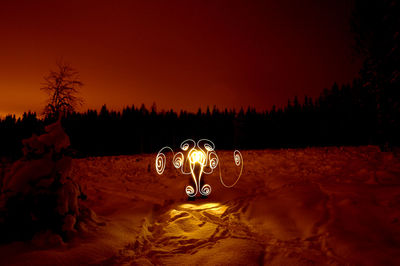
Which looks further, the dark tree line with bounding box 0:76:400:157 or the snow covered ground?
the dark tree line with bounding box 0:76:400:157

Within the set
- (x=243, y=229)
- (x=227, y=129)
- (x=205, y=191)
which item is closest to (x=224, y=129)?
(x=227, y=129)

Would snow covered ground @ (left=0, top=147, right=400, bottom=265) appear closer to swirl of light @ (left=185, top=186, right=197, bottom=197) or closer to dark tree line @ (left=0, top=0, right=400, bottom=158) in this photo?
swirl of light @ (left=185, top=186, right=197, bottom=197)

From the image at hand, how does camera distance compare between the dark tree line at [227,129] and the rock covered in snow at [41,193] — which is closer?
the rock covered in snow at [41,193]

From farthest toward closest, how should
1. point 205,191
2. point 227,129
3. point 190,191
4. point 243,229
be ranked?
point 227,129
point 205,191
point 190,191
point 243,229

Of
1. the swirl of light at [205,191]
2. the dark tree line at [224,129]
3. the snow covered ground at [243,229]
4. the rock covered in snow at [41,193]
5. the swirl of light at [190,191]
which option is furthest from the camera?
the dark tree line at [224,129]

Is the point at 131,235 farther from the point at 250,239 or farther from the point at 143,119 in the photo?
the point at 143,119

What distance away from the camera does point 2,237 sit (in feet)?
15.9

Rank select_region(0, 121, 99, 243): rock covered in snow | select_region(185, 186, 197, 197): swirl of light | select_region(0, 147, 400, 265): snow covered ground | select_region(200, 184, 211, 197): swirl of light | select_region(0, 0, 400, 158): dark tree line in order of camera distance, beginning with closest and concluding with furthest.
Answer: select_region(0, 147, 400, 265): snow covered ground → select_region(0, 121, 99, 243): rock covered in snow → select_region(185, 186, 197, 197): swirl of light → select_region(200, 184, 211, 197): swirl of light → select_region(0, 0, 400, 158): dark tree line

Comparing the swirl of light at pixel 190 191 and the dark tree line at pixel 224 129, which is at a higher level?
the dark tree line at pixel 224 129

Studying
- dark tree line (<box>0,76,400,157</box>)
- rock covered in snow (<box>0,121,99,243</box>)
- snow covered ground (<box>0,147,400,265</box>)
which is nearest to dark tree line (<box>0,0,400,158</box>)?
dark tree line (<box>0,76,400,157</box>)

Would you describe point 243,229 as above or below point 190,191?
below

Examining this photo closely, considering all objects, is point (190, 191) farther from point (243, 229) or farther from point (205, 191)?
point (243, 229)

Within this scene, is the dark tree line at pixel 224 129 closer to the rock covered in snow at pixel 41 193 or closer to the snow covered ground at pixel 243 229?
the snow covered ground at pixel 243 229

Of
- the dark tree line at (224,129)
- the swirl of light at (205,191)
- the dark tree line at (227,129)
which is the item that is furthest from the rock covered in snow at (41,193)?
the dark tree line at (227,129)
